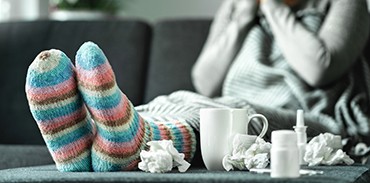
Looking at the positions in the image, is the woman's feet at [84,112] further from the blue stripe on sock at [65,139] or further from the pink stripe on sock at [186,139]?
the pink stripe on sock at [186,139]

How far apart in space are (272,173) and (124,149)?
31 centimetres

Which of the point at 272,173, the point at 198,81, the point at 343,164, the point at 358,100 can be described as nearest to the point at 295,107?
the point at 358,100

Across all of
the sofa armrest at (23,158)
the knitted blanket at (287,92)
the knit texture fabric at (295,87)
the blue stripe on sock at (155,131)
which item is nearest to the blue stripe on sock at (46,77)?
the blue stripe on sock at (155,131)

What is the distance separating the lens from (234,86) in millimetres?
2354

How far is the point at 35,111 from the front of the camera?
57.0 inches

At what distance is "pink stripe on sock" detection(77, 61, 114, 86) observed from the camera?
1412 mm

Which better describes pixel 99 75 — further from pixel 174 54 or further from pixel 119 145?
pixel 174 54

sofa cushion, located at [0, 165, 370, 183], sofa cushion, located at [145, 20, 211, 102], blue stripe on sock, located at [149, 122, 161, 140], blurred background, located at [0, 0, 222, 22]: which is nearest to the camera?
sofa cushion, located at [0, 165, 370, 183]

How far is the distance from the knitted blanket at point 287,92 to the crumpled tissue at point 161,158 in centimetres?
42

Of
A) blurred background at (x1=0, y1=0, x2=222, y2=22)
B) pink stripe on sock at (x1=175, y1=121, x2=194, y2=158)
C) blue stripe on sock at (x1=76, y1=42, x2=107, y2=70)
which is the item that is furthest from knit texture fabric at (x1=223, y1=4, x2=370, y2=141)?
blurred background at (x1=0, y1=0, x2=222, y2=22)

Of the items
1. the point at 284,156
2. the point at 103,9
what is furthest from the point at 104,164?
the point at 103,9

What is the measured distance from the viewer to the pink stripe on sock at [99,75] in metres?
1.41

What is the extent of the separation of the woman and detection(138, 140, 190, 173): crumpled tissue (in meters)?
0.04

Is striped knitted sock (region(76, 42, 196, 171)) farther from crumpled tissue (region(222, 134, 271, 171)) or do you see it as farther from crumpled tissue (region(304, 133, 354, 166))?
crumpled tissue (region(304, 133, 354, 166))
